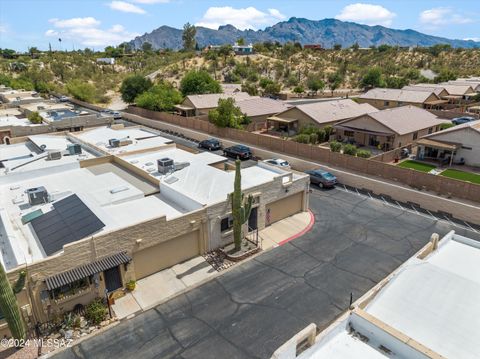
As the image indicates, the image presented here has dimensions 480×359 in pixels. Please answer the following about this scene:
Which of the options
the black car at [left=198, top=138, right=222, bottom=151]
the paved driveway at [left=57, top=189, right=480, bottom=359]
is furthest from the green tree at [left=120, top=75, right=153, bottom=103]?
the paved driveway at [left=57, top=189, right=480, bottom=359]

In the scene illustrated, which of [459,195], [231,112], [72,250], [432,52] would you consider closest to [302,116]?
[231,112]

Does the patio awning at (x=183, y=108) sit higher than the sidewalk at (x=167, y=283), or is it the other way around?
the patio awning at (x=183, y=108)

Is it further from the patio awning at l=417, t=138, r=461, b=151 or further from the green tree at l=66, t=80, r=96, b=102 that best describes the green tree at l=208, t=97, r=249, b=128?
the green tree at l=66, t=80, r=96, b=102

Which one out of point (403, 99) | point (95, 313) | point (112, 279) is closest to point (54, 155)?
point (112, 279)

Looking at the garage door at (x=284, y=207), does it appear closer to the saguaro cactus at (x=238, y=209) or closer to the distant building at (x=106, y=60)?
the saguaro cactus at (x=238, y=209)

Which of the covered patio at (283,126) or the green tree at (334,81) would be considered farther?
the green tree at (334,81)

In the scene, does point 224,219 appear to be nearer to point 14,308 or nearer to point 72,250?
point 72,250

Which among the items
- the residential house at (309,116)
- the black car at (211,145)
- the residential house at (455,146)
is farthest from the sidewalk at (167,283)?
the residential house at (309,116)
